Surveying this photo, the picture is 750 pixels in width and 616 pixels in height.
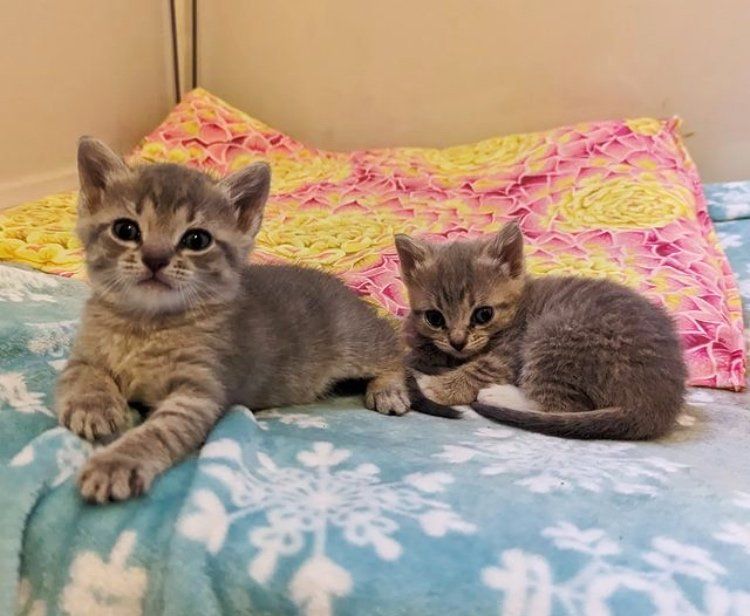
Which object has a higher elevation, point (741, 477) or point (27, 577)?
point (741, 477)

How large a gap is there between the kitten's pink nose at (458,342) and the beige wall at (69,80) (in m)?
1.76

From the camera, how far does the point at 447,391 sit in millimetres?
1577

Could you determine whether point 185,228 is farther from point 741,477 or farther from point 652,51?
point 652,51

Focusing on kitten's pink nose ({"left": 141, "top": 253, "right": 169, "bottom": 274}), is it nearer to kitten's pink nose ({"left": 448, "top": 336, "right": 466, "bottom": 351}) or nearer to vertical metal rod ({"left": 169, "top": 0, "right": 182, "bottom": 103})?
kitten's pink nose ({"left": 448, "top": 336, "right": 466, "bottom": 351})

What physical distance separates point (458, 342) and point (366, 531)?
0.84 m

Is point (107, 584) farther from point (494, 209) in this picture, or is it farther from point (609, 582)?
point (494, 209)

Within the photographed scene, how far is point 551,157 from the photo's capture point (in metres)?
2.60

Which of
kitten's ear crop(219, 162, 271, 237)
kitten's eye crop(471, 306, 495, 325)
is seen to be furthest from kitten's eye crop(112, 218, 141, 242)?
kitten's eye crop(471, 306, 495, 325)

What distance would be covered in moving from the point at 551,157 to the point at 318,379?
150 centimetres

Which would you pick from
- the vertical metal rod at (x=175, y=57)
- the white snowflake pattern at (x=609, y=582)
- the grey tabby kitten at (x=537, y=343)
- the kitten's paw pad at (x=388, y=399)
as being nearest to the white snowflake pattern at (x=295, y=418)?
the kitten's paw pad at (x=388, y=399)

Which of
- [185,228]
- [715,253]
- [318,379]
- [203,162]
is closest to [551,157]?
[715,253]

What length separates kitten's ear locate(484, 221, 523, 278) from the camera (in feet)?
5.68

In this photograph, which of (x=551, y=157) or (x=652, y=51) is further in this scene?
(x=652, y=51)

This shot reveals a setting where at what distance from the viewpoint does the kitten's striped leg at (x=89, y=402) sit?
1.09 meters
